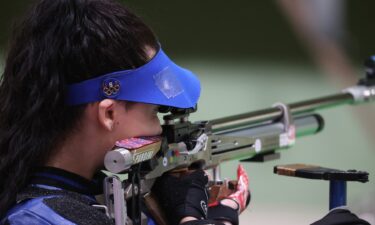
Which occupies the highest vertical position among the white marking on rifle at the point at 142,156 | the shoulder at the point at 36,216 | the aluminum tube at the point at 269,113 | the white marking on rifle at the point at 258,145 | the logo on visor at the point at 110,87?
the aluminum tube at the point at 269,113

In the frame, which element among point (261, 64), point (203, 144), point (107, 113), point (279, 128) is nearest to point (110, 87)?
point (107, 113)

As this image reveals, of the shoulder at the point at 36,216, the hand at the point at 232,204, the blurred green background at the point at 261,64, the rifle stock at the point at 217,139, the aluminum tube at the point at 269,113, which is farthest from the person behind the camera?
the blurred green background at the point at 261,64

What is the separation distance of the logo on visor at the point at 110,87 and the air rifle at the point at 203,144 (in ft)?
0.20

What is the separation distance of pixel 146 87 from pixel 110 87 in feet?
0.16

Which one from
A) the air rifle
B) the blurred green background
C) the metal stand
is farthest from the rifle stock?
the blurred green background

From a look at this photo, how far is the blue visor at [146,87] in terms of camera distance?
26.0 inches

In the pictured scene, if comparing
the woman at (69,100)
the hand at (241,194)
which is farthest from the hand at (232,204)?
the woman at (69,100)

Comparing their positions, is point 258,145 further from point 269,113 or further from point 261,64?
point 261,64

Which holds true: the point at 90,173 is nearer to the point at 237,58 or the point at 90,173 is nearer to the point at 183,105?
the point at 183,105

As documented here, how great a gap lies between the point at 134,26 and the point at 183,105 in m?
0.12

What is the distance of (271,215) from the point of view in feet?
5.66

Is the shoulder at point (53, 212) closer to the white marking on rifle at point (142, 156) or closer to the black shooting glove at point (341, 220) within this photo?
the white marking on rifle at point (142, 156)

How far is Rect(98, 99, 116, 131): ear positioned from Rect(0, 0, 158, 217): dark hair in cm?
3

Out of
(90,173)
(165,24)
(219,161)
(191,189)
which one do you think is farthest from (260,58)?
(90,173)
